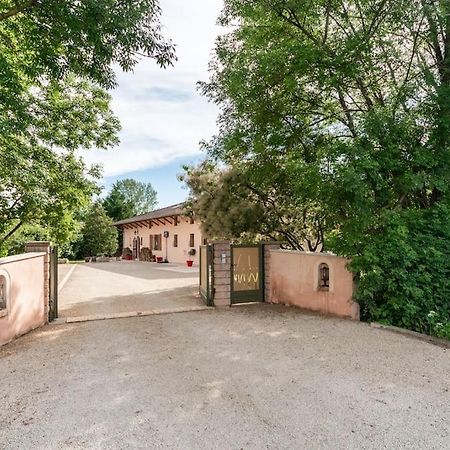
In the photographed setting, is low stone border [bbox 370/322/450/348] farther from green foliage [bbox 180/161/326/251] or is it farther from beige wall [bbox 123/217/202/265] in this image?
beige wall [bbox 123/217/202/265]

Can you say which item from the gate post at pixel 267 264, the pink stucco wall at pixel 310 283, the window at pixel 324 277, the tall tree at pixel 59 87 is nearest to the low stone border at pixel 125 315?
the gate post at pixel 267 264

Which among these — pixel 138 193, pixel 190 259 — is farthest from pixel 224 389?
pixel 138 193

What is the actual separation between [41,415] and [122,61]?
5054mm

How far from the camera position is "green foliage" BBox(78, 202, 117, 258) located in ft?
106

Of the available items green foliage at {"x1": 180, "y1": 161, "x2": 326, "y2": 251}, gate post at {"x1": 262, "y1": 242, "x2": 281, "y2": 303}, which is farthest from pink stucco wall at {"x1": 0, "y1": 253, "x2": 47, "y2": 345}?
green foliage at {"x1": 180, "y1": 161, "x2": 326, "y2": 251}

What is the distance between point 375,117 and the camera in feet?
20.3

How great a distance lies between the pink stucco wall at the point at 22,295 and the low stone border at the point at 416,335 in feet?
19.7

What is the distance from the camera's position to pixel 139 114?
39.2ft

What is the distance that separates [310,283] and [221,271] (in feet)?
6.56

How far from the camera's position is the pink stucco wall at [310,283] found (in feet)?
22.4

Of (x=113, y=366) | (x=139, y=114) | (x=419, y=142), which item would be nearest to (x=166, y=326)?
(x=113, y=366)

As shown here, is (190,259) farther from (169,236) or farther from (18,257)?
(18,257)

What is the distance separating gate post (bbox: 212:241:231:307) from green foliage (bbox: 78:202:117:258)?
86.8 ft

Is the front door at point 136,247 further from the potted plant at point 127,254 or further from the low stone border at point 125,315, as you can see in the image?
the low stone border at point 125,315
